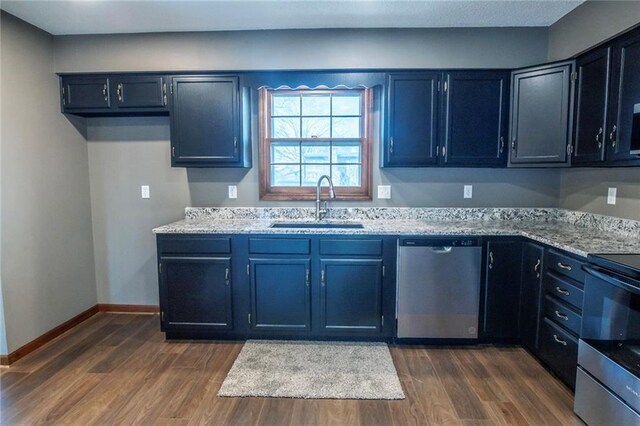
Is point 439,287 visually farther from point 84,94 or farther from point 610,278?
point 84,94

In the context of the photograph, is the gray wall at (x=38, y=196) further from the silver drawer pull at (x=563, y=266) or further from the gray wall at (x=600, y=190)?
the gray wall at (x=600, y=190)

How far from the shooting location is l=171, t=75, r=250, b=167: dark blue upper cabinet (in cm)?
288

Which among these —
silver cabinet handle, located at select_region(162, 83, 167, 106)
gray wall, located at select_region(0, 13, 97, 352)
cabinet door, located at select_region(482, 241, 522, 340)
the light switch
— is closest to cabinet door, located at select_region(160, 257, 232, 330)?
gray wall, located at select_region(0, 13, 97, 352)

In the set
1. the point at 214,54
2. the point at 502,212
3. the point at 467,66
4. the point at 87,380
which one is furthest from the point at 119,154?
the point at 502,212

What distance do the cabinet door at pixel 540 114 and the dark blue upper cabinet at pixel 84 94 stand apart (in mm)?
3361

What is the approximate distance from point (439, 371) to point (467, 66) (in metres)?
2.40

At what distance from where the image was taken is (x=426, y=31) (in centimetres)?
291

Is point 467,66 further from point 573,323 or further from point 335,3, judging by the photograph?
point 573,323

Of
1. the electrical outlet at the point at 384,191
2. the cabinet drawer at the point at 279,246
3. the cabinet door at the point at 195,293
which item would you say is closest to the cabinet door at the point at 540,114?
the electrical outlet at the point at 384,191

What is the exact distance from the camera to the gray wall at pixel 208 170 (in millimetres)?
2928

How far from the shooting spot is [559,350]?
2203 mm

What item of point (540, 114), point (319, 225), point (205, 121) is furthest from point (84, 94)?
point (540, 114)

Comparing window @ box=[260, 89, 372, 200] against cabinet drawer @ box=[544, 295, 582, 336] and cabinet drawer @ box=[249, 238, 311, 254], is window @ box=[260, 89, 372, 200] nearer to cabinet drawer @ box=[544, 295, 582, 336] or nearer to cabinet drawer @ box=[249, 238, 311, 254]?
cabinet drawer @ box=[249, 238, 311, 254]

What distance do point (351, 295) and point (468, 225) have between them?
3.66 feet
